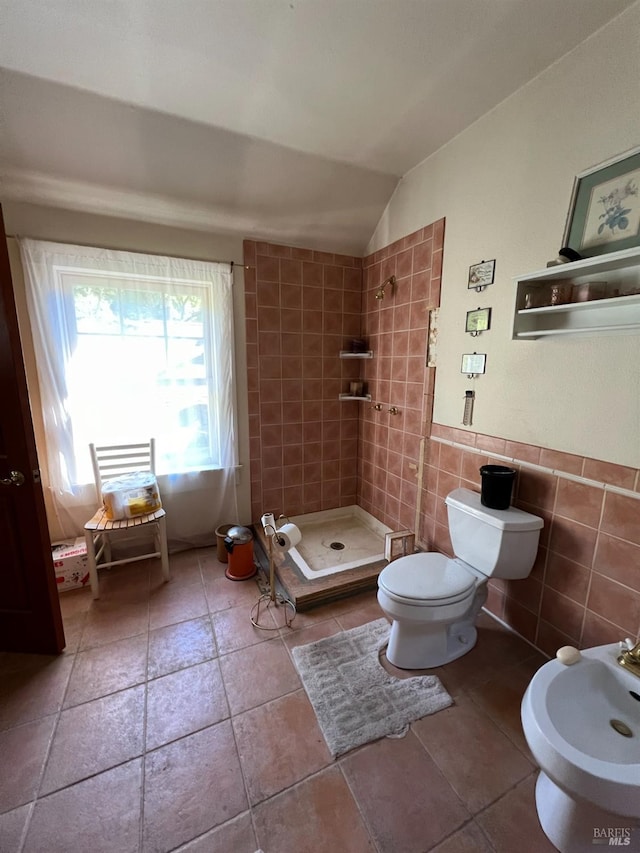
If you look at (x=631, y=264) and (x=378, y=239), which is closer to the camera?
(x=631, y=264)

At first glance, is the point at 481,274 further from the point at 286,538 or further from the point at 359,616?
the point at 359,616

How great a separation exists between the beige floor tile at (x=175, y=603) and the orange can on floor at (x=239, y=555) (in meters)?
0.23

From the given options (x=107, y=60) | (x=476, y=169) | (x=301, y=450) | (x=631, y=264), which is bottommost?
(x=301, y=450)

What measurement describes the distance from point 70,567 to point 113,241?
2070 mm

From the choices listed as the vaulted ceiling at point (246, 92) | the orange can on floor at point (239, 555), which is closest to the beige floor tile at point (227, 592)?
the orange can on floor at point (239, 555)

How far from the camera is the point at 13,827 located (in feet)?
3.51

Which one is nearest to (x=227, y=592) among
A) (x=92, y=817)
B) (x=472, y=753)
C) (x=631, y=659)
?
(x=92, y=817)

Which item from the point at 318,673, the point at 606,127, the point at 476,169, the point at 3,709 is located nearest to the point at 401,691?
the point at 318,673

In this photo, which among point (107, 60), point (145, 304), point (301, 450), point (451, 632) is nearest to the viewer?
point (107, 60)

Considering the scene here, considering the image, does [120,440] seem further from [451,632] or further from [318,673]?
[451,632]

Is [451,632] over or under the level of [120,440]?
under

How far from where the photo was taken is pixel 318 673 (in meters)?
1.58

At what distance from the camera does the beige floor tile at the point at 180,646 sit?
166 cm

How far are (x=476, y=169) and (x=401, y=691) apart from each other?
2.54 m
